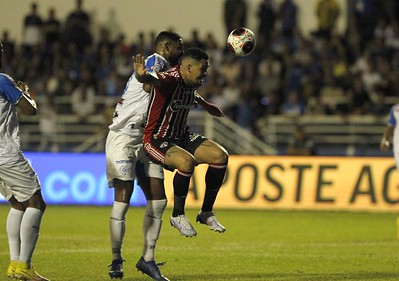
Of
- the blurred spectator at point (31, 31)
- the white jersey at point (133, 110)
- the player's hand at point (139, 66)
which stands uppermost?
the player's hand at point (139, 66)

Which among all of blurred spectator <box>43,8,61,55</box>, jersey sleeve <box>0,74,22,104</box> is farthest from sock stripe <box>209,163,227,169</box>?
blurred spectator <box>43,8,61,55</box>

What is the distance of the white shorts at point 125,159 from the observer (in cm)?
1005

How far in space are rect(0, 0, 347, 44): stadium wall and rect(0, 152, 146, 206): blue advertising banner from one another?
6407 mm

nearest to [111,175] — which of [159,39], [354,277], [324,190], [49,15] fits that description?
[159,39]

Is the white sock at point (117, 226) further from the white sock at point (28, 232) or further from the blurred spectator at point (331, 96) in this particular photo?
the blurred spectator at point (331, 96)

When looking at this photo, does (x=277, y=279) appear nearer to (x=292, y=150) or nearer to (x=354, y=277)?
(x=354, y=277)

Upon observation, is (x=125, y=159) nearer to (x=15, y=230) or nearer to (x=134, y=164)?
(x=134, y=164)

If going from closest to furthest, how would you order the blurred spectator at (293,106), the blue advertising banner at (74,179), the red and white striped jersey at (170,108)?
1. the red and white striped jersey at (170,108)
2. the blue advertising banner at (74,179)
3. the blurred spectator at (293,106)

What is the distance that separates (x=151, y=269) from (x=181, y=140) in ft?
4.25

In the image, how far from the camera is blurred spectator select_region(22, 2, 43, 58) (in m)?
25.6

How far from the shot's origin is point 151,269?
970 cm

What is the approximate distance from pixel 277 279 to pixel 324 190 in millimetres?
9501

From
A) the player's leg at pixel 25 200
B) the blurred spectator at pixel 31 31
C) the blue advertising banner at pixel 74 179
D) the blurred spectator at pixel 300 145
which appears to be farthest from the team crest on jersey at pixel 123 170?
the blurred spectator at pixel 31 31

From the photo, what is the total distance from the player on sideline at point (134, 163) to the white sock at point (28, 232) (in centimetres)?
96
